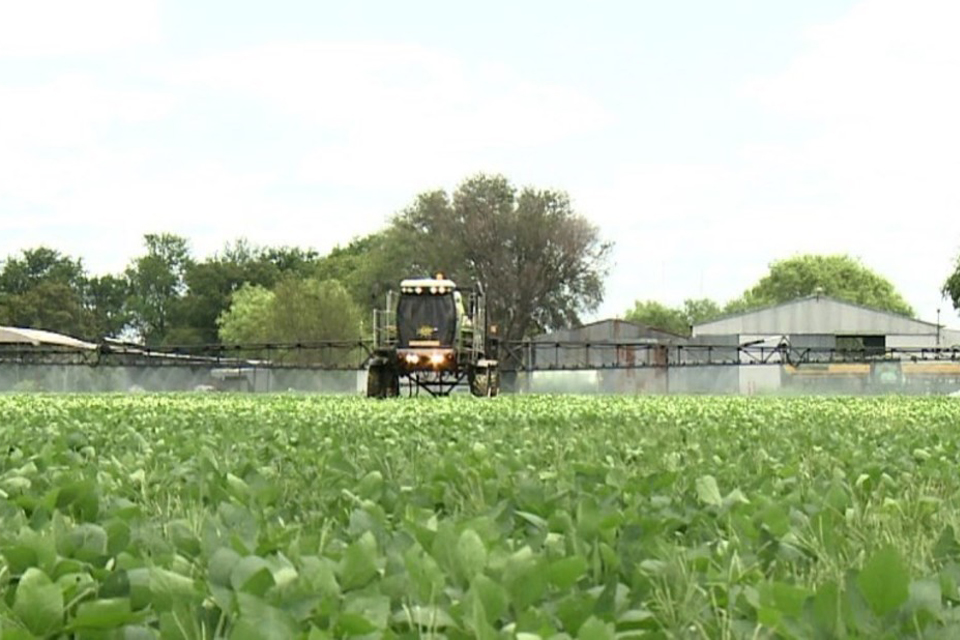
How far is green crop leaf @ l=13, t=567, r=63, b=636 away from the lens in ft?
6.79

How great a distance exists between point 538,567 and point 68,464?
13.6 feet

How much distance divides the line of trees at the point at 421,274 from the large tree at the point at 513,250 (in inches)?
2.4

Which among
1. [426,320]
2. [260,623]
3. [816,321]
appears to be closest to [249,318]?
[816,321]

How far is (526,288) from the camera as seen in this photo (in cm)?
7450

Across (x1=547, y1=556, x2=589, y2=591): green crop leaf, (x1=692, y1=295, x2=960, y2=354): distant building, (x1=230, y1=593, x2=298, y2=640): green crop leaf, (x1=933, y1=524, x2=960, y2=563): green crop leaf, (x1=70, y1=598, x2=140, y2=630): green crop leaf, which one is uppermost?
(x1=692, y1=295, x2=960, y2=354): distant building

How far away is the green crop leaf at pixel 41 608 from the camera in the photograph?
6.79 feet

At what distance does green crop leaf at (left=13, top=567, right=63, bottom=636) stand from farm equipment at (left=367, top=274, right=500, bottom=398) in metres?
30.3

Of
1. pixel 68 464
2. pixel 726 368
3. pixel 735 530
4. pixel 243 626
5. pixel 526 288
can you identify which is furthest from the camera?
pixel 526 288

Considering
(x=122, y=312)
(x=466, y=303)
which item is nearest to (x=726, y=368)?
(x=466, y=303)

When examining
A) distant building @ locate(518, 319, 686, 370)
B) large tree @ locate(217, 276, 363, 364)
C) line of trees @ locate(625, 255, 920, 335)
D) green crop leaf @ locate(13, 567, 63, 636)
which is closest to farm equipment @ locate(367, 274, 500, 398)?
distant building @ locate(518, 319, 686, 370)

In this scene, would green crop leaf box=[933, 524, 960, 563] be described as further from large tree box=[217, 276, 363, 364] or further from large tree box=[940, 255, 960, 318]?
large tree box=[217, 276, 363, 364]

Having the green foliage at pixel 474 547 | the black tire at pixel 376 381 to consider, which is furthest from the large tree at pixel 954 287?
the green foliage at pixel 474 547

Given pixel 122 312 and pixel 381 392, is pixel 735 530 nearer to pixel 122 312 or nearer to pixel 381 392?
pixel 381 392

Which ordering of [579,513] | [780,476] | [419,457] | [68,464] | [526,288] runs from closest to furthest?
[579,513]
[780,476]
[68,464]
[419,457]
[526,288]
